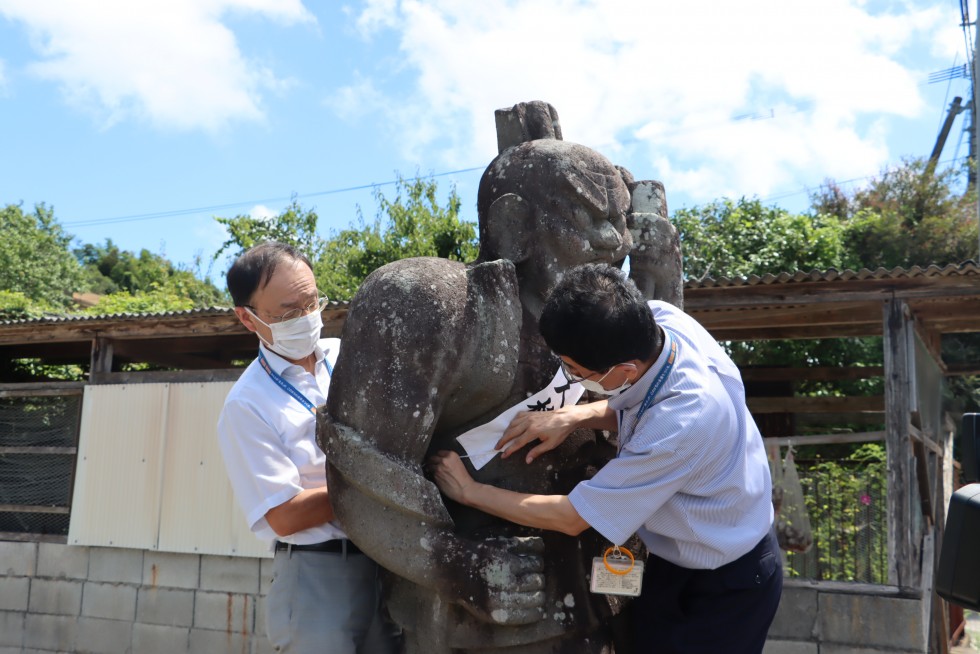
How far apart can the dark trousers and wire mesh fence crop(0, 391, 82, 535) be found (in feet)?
22.2

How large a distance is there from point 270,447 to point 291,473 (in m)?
0.09

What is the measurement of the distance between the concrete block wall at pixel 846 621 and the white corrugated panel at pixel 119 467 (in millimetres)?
4770

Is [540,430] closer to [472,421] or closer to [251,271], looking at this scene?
[472,421]

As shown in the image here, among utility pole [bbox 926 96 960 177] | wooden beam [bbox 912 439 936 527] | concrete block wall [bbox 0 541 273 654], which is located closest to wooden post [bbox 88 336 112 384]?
concrete block wall [bbox 0 541 273 654]

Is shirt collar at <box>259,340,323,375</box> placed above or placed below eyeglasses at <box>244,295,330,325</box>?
below

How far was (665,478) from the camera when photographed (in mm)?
1976

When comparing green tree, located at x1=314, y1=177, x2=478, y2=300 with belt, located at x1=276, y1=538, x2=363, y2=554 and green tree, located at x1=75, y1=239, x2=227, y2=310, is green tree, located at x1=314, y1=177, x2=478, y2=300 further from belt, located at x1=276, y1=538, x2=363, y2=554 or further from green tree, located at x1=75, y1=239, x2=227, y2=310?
belt, located at x1=276, y1=538, x2=363, y2=554

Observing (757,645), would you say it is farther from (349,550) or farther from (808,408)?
(808,408)

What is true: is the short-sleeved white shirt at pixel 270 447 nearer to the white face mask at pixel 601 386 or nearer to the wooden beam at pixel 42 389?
the white face mask at pixel 601 386

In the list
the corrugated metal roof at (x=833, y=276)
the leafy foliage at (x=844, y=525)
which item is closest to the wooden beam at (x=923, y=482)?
the leafy foliage at (x=844, y=525)

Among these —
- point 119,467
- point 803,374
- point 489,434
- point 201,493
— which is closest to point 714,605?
point 489,434

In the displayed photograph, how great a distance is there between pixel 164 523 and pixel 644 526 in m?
5.94

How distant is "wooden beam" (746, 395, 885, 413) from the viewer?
8773mm

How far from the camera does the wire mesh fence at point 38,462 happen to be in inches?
309
